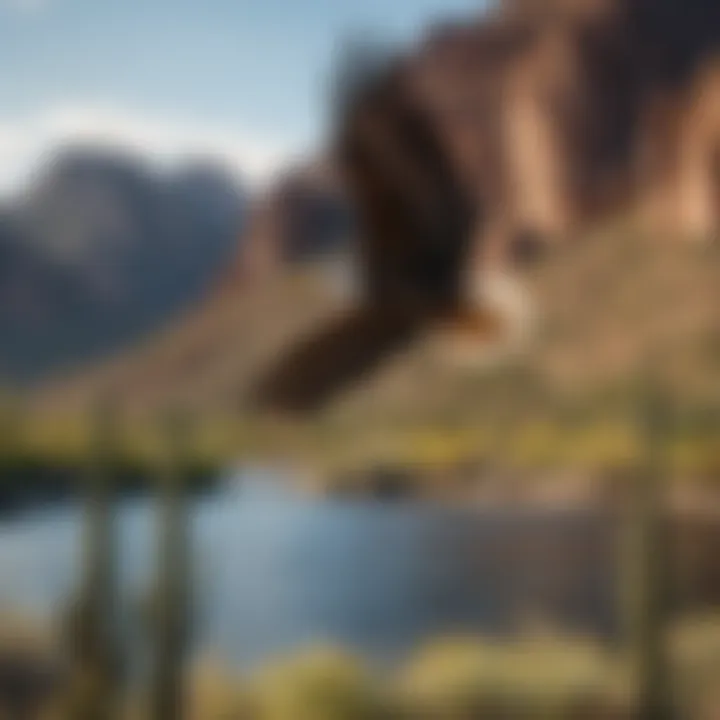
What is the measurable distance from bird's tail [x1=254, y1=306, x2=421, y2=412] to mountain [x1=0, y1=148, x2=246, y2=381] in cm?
19

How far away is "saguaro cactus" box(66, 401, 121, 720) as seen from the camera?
2641 millimetres

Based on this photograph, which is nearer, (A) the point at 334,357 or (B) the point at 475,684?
(B) the point at 475,684

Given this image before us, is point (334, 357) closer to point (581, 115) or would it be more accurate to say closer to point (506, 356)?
point (506, 356)

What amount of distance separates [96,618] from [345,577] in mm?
402

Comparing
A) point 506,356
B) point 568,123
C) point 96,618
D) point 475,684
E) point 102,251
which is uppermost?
point 568,123

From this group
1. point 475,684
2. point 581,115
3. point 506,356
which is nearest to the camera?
point 475,684

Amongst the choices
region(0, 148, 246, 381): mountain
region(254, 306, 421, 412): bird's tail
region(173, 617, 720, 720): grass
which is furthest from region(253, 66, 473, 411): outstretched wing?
region(173, 617, 720, 720): grass

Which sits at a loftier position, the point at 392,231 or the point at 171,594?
the point at 392,231

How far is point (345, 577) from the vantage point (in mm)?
2654

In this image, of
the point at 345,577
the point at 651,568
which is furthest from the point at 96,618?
the point at 651,568

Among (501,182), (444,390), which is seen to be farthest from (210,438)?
(501,182)

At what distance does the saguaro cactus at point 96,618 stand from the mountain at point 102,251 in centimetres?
21

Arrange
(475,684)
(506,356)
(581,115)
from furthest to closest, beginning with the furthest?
(581,115) < (506,356) < (475,684)

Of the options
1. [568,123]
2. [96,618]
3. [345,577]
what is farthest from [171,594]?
[568,123]
